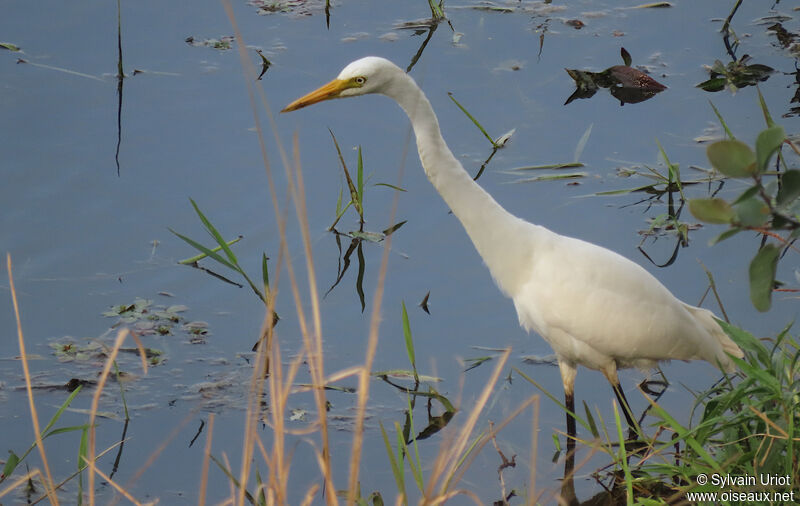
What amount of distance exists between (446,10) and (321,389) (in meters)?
4.92

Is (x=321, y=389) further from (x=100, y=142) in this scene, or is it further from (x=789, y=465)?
(x=100, y=142)

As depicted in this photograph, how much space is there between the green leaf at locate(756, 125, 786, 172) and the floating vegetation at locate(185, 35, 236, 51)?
4.82 m

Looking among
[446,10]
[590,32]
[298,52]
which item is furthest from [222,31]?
[590,32]

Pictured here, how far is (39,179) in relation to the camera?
4703mm

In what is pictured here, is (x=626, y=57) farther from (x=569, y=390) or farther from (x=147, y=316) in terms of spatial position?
(x=147, y=316)

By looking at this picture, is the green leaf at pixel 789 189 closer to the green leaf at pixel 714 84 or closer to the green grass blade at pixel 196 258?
the green grass blade at pixel 196 258

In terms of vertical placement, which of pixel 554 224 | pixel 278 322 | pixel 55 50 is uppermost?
pixel 55 50

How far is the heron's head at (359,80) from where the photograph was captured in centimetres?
300

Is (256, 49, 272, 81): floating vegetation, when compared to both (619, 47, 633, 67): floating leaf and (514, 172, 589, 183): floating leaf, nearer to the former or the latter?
(514, 172, 589, 183): floating leaf

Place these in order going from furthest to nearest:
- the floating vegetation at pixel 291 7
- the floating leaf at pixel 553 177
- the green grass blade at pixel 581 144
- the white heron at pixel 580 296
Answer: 1. the floating vegetation at pixel 291 7
2. the green grass blade at pixel 581 144
3. the floating leaf at pixel 553 177
4. the white heron at pixel 580 296

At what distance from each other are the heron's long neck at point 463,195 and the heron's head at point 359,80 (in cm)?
5

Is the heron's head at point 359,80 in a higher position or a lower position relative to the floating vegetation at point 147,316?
higher

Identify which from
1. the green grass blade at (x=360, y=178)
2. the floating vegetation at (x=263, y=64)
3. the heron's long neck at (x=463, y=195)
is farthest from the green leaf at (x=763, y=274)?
the floating vegetation at (x=263, y=64)

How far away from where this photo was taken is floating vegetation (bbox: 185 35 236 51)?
5816 millimetres
